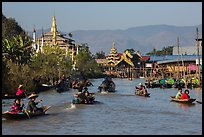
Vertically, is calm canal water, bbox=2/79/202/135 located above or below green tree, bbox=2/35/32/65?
below

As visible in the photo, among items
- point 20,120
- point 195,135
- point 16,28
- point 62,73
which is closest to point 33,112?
point 20,120

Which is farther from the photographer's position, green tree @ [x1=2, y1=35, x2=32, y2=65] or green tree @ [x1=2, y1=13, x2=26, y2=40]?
green tree @ [x1=2, y1=13, x2=26, y2=40]

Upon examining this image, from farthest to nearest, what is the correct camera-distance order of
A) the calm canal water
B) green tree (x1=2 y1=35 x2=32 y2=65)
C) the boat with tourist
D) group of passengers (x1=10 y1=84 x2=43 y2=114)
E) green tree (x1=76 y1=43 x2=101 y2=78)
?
green tree (x1=76 y1=43 x2=101 y2=78)
green tree (x1=2 y1=35 x2=32 y2=65)
the boat with tourist
group of passengers (x1=10 y1=84 x2=43 y2=114)
the calm canal water

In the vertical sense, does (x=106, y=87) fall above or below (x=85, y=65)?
below

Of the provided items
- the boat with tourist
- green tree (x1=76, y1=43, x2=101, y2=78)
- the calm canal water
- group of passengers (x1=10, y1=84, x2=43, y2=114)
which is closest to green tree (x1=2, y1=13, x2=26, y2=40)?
green tree (x1=76, y1=43, x2=101, y2=78)

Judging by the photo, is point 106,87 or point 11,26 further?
point 11,26

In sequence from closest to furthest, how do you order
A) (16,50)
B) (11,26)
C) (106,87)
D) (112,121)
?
(112,121) < (106,87) < (16,50) < (11,26)

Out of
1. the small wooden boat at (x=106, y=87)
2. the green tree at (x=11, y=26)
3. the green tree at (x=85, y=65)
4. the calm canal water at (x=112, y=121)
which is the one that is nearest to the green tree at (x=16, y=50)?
the small wooden boat at (x=106, y=87)

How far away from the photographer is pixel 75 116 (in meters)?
24.0

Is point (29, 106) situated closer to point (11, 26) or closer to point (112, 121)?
point (112, 121)

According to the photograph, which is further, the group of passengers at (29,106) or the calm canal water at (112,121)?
the group of passengers at (29,106)

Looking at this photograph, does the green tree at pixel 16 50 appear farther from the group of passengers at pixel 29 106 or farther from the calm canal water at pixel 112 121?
the group of passengers at pixel 29 106

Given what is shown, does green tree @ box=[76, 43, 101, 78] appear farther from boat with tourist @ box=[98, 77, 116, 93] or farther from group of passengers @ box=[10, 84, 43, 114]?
group of passengers @ box=[10, 84, 43, 114]

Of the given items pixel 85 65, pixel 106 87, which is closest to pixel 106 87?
pixel 106 87
